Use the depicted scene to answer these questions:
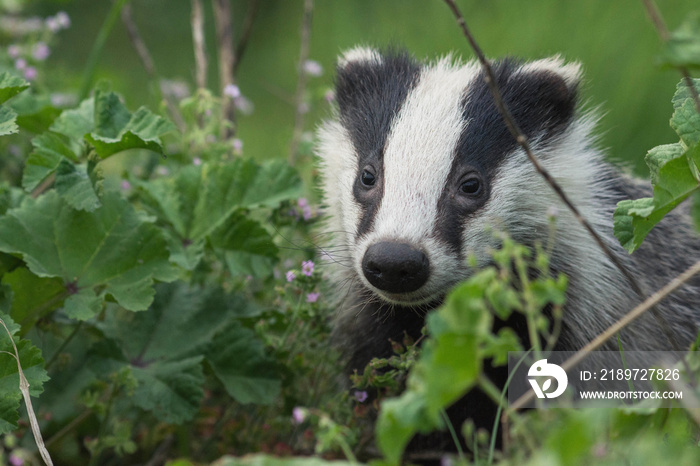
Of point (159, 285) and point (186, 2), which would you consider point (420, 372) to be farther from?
point (186, 2)

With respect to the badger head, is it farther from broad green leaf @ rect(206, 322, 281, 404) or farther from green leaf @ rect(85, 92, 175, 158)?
green leaf @ rect(85, 92, 175, 158)

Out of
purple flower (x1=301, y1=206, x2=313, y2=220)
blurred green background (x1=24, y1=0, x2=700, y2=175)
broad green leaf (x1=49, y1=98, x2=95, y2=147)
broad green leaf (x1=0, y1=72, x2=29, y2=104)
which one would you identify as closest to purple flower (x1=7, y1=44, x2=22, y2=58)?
blurred green background (x1=24, y1=0, x2=700, y2=175)

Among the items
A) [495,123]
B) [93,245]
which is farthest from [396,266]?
[93,245]

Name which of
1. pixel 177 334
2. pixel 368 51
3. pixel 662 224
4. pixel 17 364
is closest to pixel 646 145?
pixel 662 224

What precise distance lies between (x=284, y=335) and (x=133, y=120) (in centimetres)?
99

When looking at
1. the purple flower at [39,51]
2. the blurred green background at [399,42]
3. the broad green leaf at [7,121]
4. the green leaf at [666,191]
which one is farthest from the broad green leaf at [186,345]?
the purple flower at [39,51]

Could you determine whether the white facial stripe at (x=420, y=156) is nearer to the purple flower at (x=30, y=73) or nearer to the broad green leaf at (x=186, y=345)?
the broad green leaf at (x=186, y=345)

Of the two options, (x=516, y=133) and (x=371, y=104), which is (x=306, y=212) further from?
(x=516, y=133)

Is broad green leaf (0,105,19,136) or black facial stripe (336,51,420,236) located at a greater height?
black facial stripe (336,51,420,236)

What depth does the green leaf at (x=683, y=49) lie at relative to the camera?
164cm

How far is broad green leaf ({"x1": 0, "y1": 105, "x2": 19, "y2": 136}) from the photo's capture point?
2.47 meters

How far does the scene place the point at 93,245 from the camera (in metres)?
2.72

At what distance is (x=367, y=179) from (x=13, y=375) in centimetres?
146

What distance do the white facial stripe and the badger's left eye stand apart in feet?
0.25
